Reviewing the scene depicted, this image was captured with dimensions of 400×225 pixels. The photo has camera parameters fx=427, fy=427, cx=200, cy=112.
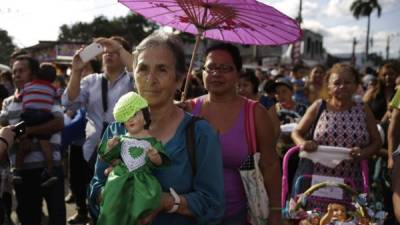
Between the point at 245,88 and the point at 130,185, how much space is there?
3.42m

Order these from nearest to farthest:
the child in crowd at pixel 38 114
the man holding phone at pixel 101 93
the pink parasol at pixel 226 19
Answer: the pink parasol at pixel 226 19, the child in crowd at pixel 38 114, the man holding phone at pixel 101 93

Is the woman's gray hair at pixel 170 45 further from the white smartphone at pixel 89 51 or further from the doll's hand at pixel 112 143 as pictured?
the white smartphone at pixel 89 51

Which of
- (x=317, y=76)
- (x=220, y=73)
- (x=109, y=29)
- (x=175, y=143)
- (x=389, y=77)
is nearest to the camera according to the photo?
(x=175, y=143)

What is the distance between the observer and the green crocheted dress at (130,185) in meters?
1.61

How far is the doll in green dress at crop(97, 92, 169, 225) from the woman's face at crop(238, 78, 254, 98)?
10.7ft

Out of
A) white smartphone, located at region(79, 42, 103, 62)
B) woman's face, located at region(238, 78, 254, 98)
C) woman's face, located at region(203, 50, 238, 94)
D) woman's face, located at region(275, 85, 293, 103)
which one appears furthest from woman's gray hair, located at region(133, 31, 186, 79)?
woman's face, located at region(275, 85, 293, 103)

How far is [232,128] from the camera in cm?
258

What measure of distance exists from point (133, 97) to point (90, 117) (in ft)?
8.86

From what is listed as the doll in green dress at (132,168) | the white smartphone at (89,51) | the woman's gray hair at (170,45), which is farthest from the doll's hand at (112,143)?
the white smartphone at (89,51)

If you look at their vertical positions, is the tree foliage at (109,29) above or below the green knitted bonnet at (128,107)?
above

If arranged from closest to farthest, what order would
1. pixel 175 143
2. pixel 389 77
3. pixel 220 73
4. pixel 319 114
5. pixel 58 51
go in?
pixel 175 143, pixel 220 73, pixel 319 114, pixel 389 77, pixel 58 51

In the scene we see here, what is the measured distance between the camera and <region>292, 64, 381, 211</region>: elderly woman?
3695 millimetres

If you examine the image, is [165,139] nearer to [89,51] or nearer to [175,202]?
[175,202]

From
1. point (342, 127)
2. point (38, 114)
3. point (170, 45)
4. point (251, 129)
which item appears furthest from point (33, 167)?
point (342, 127)
